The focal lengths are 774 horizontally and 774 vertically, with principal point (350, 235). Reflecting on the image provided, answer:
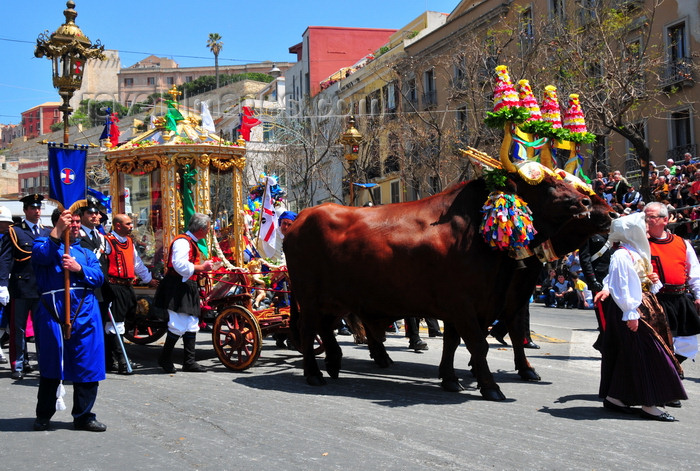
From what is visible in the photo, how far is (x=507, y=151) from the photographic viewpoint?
7.72 meters

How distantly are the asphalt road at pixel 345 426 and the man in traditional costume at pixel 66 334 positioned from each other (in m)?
0.22

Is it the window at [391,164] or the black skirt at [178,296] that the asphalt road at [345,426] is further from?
the window at [391,164]

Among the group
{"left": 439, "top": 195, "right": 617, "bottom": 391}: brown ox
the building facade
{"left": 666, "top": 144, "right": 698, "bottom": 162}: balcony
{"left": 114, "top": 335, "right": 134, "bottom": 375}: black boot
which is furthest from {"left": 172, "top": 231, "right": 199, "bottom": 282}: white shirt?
the building facade

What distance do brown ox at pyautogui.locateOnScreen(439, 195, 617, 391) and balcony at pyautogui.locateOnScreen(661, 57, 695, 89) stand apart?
60.8 feet

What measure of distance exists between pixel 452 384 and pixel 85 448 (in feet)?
12.0

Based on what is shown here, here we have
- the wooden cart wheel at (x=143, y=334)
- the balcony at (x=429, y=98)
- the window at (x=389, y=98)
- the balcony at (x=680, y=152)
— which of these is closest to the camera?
the wooden cart wheel at (x=143, y=334)

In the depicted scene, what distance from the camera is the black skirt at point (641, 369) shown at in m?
6.35

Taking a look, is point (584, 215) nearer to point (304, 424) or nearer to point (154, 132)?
point (304, 424)

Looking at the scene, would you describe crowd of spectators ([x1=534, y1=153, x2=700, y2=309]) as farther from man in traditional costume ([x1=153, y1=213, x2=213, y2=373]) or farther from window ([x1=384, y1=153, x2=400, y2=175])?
window ([x1=384, y1=153, x2=400, y2=175])

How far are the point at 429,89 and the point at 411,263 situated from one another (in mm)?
29359

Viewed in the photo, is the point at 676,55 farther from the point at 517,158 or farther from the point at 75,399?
the point at 75,399

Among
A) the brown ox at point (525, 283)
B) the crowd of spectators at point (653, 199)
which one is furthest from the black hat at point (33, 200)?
the crowd of spectators at point (653, 199)

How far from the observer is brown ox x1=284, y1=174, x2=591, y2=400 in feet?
24.6

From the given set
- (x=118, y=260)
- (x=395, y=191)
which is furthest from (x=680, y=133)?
(x=118, y=260)
